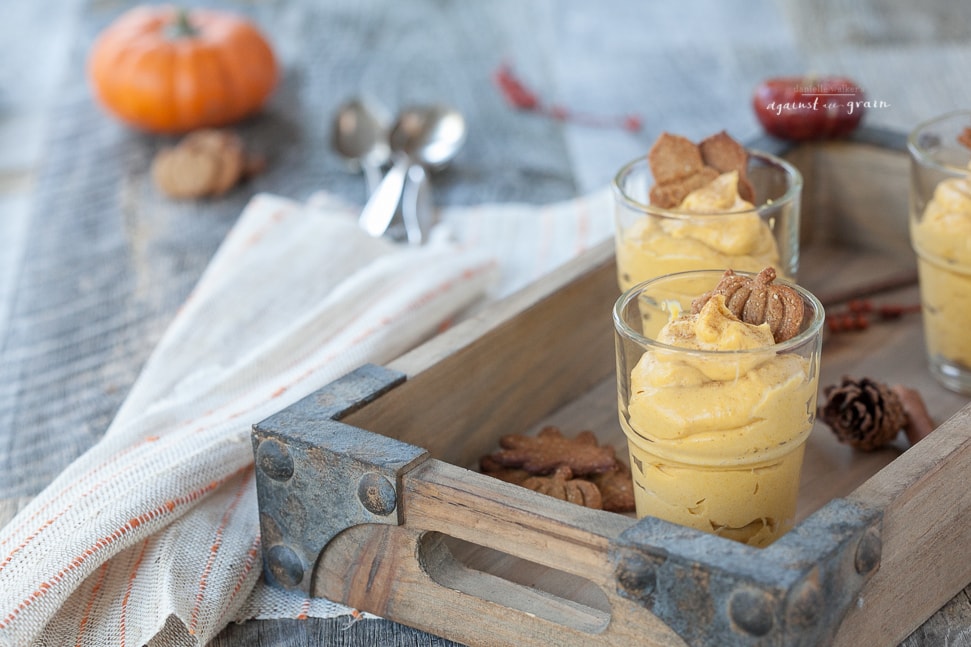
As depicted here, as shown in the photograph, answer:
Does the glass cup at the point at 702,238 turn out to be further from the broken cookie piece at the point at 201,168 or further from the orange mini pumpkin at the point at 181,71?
the orange mini pumpkin at the point at 181,71

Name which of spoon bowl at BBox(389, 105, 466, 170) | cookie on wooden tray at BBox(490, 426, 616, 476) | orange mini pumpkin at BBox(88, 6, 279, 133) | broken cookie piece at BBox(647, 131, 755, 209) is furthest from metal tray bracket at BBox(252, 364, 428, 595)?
orange mini pumpkin at BBox(88, 6, 279, 133)

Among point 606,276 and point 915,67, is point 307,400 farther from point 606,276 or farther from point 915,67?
point 915,67

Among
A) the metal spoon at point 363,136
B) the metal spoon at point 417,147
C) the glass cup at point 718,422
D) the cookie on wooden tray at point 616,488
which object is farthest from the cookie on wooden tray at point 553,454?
the metal spoon at point 363,136

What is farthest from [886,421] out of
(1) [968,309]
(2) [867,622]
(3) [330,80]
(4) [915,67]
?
(3) [330,80]

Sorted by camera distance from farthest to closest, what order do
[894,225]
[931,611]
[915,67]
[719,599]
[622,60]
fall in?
[622,60] < [915,67] < [894,225] < [931,611] < [719,599]

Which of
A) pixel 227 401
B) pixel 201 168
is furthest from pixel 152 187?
pixel 227 401

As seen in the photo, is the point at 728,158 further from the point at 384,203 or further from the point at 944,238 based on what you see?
the point at 384,203
